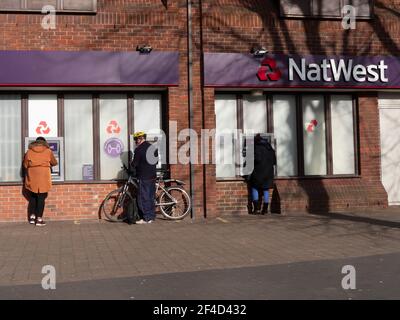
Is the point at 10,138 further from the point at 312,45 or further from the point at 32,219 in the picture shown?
the point at 312,45

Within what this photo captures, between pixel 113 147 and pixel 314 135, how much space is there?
15.9 feet

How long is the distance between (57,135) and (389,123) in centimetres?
805

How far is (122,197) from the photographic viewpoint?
11719 millimetres

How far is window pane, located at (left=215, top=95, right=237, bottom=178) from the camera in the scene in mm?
12852

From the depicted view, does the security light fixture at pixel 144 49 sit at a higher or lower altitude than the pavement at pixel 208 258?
higher

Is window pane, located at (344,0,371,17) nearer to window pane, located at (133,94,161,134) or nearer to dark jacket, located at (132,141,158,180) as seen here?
window pane, located at (133,94,161,134)

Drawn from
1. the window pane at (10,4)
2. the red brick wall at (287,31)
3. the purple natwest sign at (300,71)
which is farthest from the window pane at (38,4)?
the purple natwest sign at (300,71)

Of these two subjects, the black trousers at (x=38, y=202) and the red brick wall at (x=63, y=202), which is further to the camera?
the red brick wall at (x=63, y=202)

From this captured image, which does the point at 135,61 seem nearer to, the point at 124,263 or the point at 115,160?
the point at 115,160

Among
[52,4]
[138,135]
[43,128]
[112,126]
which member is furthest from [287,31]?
[43,128]

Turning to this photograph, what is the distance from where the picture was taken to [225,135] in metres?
12.9

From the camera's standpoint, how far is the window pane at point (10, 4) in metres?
11.6

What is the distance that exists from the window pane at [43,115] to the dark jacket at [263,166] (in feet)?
14.8

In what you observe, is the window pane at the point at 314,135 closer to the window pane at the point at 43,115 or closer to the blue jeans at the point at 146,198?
the blue jeans at the point at 146,198
